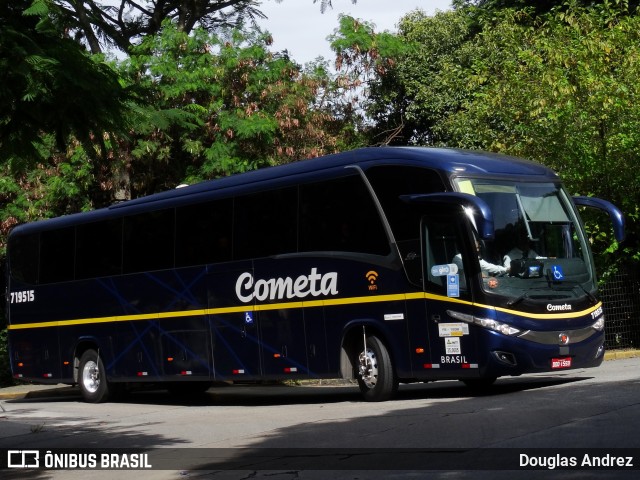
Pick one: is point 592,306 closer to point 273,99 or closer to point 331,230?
point 331,230

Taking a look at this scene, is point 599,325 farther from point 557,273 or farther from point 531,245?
point 531,245

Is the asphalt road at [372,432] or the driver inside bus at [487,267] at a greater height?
the driver inside bus at [487,267]

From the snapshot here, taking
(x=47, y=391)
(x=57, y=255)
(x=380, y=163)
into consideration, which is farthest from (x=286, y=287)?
(x=47, y=391)

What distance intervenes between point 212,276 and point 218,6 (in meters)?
14.4

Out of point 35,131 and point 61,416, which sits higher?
point 35,131

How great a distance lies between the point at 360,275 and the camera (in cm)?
1638

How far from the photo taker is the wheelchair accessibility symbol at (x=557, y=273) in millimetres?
15758

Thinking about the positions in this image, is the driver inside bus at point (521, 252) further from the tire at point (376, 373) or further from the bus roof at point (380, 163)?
the tire at point (376, 373)

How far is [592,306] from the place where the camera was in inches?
637

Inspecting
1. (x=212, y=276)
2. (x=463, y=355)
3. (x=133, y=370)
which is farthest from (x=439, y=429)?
(x=133, y=370)

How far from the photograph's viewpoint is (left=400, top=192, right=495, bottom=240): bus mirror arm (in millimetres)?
14555

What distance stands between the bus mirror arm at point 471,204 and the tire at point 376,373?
2236 millimetres

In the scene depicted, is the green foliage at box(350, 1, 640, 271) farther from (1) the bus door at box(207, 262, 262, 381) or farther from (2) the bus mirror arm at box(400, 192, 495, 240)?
(2) the bus mirror arm at box(400, 192, 495, 240)

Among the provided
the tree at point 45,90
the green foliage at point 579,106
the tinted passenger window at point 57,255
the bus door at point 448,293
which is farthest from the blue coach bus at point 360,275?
the tree at point 45,90
